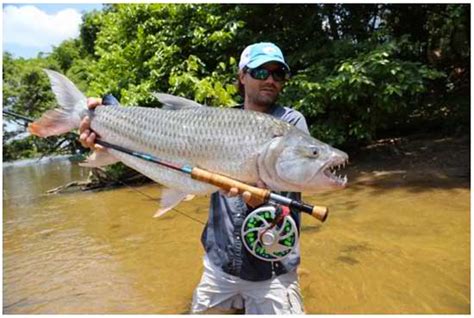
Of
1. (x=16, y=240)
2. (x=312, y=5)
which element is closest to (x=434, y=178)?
(x=312, y=5)

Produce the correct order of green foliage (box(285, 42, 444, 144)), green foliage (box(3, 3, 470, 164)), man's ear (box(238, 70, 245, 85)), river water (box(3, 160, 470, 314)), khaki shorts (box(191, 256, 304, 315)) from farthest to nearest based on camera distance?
green foliage (box(3, 3, 470, 164))
green foliage (box(285, 42, 444, 144))
river water (box(3, 160, 470, 314))
man's ear (box(238, 70, 245, 85))
khaki shorts (box(191, 256, 304, 315))

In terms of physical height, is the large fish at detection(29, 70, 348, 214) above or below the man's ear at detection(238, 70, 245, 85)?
below

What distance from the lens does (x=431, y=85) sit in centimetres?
1292

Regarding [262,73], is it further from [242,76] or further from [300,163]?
[300,163]

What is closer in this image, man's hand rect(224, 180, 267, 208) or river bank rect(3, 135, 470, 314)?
man's hand rect(224, 180, 267, 208)

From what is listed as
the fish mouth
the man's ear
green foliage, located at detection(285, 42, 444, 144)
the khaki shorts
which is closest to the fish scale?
the fish mouth

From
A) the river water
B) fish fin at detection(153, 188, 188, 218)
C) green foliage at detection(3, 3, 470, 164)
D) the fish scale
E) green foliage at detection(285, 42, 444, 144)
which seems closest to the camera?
the fish scale

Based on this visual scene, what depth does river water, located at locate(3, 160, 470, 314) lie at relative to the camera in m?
4.66

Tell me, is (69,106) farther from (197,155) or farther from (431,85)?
(431,85)

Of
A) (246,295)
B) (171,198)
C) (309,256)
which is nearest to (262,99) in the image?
(171,198)

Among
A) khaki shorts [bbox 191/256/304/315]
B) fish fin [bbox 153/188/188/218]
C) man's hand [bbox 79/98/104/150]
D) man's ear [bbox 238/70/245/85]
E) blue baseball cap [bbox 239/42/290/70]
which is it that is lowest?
khaki shorts [bbox 191/256/304/315]

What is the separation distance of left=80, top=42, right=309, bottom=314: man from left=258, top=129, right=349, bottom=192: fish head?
14.7 inches

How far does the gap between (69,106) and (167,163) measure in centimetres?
75

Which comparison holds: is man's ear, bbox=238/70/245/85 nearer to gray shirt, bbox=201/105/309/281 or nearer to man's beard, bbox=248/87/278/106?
man's beard, bbox=248/87/278/106
